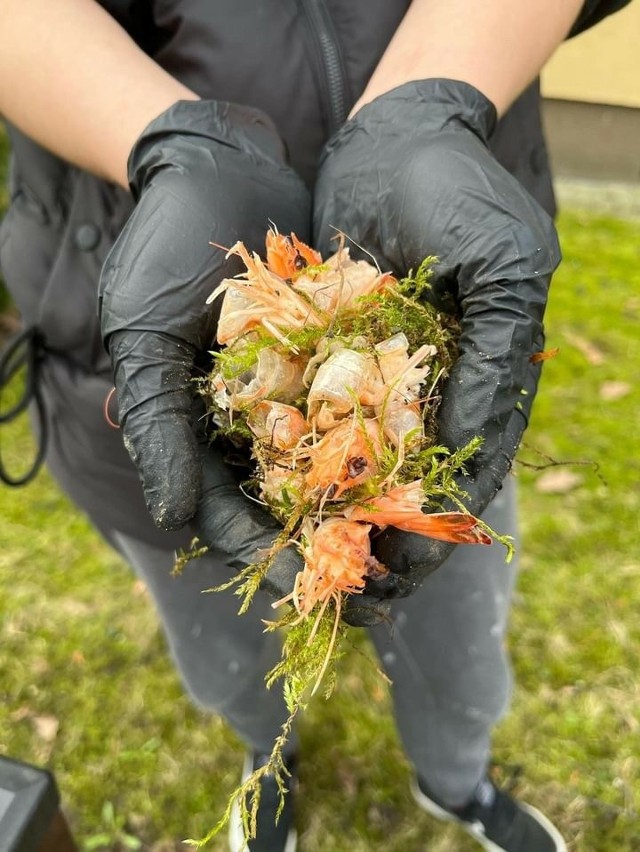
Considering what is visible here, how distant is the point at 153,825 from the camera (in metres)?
2.26

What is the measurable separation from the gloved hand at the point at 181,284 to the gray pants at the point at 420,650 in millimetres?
504

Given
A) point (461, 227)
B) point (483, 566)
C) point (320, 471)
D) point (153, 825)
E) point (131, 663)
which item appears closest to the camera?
point (320, 471)

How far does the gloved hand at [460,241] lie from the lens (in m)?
1.08

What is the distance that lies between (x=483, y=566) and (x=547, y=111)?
3783 millimetres

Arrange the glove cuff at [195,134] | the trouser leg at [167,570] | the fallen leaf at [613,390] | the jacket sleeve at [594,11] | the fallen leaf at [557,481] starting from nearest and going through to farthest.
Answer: the glove cuff at [195,134]
the jacket sleeve at [594,11]
the trouser leg at [167,570]
the fallen leaf at [557,481]
the fallen leaf at [613,390]

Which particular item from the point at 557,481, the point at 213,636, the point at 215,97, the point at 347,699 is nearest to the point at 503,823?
the point at 347,699

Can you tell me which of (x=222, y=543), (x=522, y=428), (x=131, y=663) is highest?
(x=522, y=428)

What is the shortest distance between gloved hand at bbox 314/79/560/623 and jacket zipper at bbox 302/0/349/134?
10 centimetres

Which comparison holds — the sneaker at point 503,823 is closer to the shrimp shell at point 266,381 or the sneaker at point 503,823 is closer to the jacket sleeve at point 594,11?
the shrimp shell at point 266,381

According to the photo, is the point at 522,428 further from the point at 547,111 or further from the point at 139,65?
the point at 547,111

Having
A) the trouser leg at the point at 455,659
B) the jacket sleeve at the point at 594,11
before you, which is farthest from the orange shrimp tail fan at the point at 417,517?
the jacket sleeve at the point at 594,11

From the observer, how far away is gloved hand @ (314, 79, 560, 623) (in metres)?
1.08

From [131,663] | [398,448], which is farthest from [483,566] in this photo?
[131,663]

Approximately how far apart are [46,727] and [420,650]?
4.78 ft
